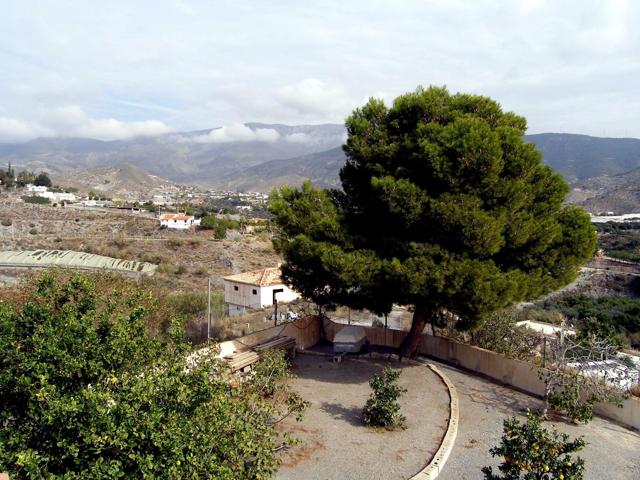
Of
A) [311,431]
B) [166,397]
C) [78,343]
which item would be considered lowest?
[311,431]

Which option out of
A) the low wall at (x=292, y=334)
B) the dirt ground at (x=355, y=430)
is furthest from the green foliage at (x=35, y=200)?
the dirt ground at (x=355, y=430)

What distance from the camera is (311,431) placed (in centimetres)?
821

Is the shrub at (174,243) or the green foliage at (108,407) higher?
the green foliage at (108,407)

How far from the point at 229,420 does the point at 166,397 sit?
2.25ft

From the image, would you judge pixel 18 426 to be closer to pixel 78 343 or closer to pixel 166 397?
pixel 78 343

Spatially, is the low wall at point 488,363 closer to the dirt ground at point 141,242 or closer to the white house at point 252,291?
the white house at point 252,291

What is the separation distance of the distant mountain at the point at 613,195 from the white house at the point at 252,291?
246ft

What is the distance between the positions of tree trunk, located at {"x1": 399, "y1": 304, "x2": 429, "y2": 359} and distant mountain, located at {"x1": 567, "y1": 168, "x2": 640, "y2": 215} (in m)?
83.6

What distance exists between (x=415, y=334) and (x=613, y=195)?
110 metres

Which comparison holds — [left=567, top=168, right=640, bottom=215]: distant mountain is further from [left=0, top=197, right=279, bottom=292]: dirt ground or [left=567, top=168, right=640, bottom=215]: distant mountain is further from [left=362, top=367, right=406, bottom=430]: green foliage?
[left=362, top=367, right=406, bottom=430]: green foliage

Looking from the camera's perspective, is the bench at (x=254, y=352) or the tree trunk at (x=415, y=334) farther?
the tree trunk at (x=415, y=334)

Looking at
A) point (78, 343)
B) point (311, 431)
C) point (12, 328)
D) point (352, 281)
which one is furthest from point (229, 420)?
point (352, 281)

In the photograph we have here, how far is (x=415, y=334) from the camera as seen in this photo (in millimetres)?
12125

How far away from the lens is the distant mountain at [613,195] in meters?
97.4
